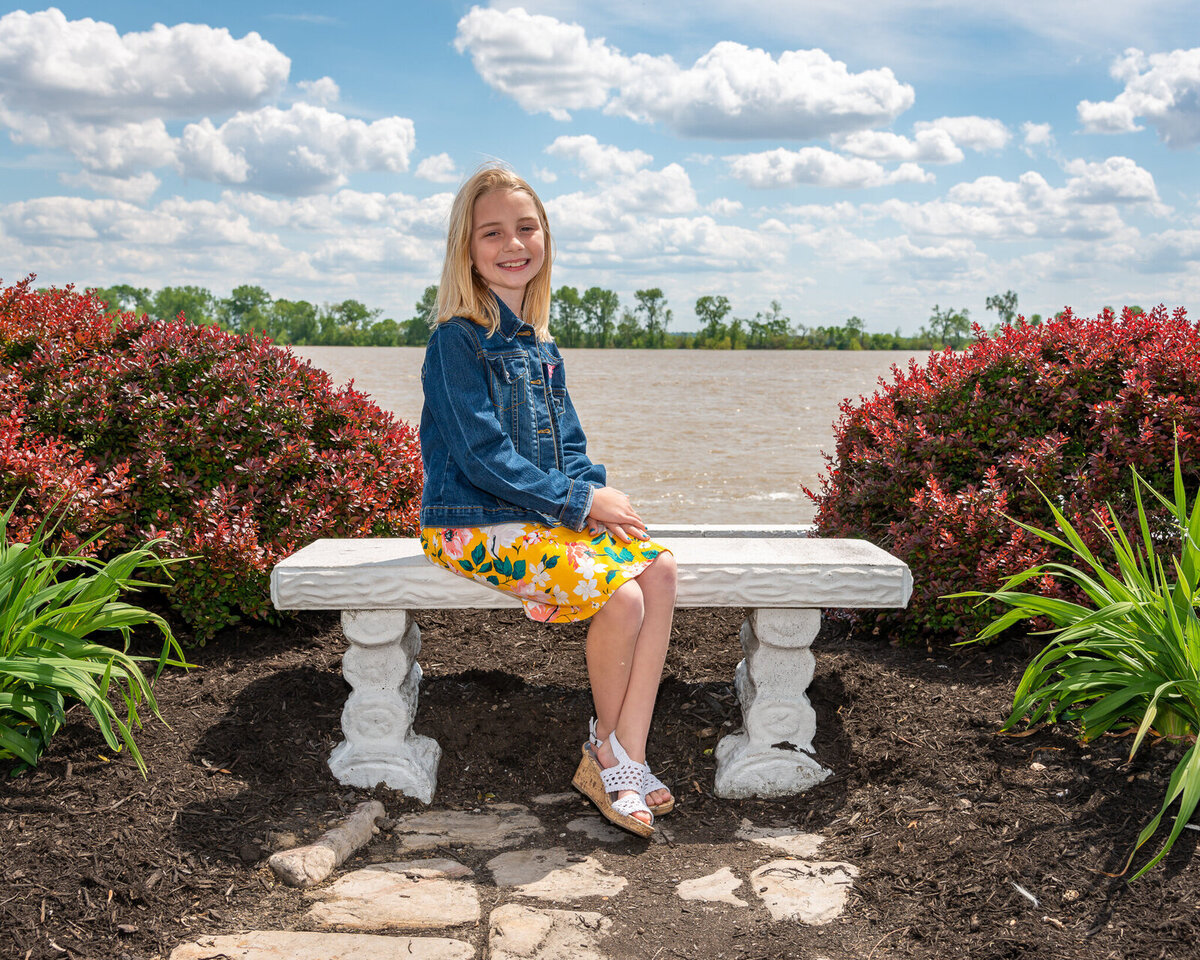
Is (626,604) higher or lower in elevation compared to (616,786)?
higher

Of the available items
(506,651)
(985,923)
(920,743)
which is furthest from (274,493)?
(985,923)

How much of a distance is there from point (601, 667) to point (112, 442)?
2643 mm

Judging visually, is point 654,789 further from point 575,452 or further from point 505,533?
point 575,452

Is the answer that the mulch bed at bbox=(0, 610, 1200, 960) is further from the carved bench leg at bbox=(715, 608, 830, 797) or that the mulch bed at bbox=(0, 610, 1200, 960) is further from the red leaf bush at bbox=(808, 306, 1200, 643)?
the red leaf bush at bbox=(808, 306, 1200, 643)

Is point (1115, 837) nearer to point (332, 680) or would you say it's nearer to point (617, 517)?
point (617, 517)

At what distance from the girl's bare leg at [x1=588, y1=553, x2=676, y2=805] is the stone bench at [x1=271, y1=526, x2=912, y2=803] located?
139 mm

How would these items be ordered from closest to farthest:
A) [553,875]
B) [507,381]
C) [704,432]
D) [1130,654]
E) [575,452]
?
[553,875], [1130,654], [507,381], [575,452], [704,432]

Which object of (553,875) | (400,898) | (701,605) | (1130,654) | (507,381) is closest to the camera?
(400,898)

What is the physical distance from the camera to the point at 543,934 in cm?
257

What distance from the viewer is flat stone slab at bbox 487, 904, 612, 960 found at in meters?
2.48

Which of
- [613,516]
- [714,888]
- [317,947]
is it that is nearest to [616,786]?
[714,888]

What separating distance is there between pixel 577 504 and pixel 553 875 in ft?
3.65

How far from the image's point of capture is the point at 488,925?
2.61 metres

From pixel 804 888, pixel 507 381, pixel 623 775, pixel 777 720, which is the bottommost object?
pixel 804 888
